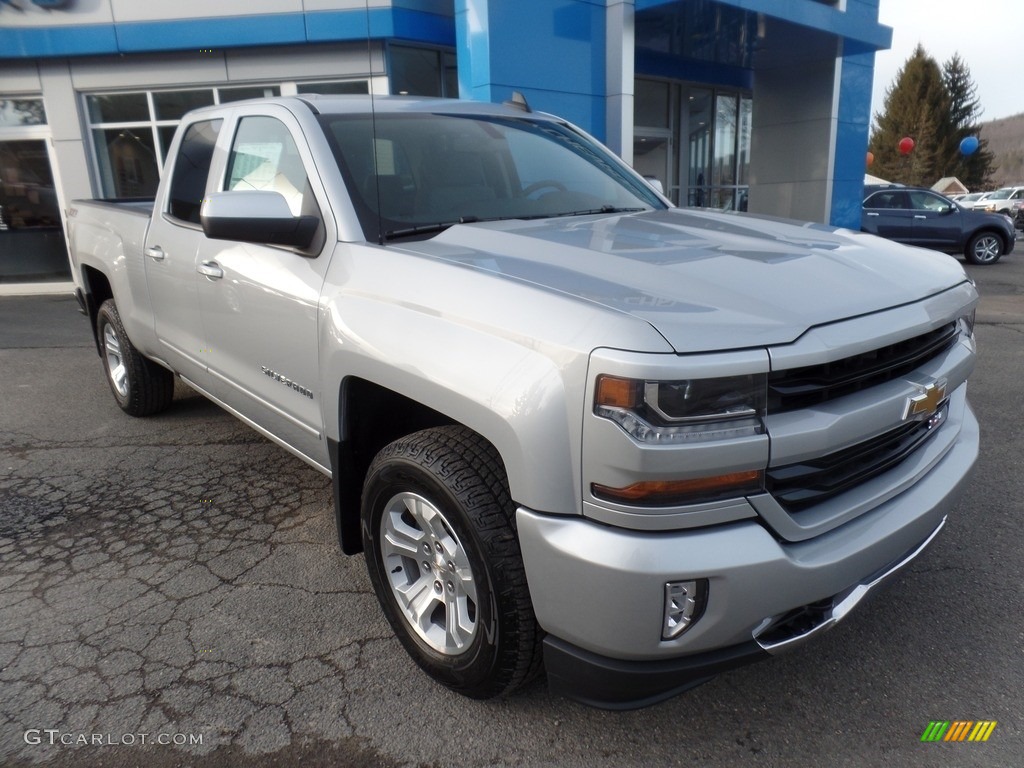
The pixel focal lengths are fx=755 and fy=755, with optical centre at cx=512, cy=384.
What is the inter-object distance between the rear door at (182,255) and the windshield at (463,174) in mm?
1092

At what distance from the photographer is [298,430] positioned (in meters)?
2.92

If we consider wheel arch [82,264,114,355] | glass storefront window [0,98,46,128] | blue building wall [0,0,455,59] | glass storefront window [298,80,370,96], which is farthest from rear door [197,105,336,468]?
glass storefront window [0,98,46,128]

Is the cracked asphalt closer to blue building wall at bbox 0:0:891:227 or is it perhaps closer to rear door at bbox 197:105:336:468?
rear door at bbox 197:105:336:468

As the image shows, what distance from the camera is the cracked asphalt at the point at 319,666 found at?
2.15 m

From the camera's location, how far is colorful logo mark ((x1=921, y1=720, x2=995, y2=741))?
7.08ft

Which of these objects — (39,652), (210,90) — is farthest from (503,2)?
(39,652)

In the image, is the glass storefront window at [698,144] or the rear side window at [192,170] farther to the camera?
the glass storefront window at [698,144]

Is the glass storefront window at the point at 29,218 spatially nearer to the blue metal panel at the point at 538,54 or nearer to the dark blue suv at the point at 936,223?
the blue metal panel at the point at 538,54

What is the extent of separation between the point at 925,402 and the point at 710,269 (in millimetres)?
711

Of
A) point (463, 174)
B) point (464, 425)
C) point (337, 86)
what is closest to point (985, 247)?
point (337, 86)

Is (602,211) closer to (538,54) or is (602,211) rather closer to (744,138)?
(538,54)

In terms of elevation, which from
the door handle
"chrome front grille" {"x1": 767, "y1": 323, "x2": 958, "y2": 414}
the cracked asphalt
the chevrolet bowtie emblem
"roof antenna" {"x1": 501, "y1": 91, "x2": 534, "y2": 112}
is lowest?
the cracked asphalt

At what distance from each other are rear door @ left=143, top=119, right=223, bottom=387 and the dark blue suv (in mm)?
13968

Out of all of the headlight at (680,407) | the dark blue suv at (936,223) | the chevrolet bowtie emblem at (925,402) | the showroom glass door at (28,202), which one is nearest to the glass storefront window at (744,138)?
the dark blue suv at (936,223)
